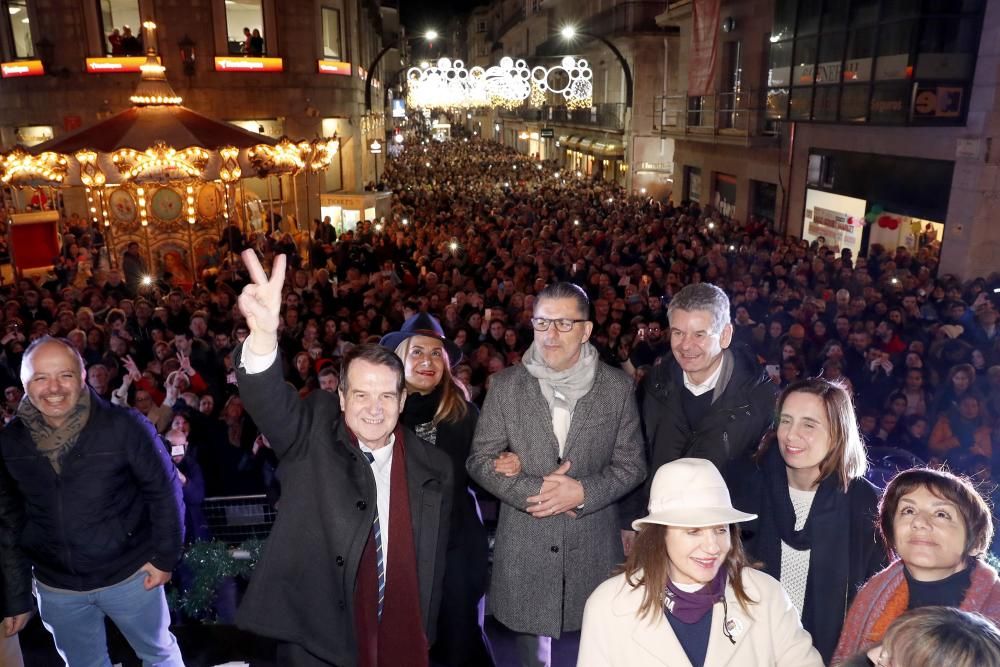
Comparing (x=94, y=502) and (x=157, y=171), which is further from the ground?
(x=157, y=171)

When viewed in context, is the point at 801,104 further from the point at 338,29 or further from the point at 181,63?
the point at 181,63

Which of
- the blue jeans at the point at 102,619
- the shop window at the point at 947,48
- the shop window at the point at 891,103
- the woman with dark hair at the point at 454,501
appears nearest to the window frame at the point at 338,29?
the shop window at the point at 891,103

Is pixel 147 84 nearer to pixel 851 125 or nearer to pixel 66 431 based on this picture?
pixel 66 431

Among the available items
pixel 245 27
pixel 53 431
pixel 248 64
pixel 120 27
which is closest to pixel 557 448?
pixel 53 431

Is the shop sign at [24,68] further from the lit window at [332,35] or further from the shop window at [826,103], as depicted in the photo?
the shop window at [826,103]

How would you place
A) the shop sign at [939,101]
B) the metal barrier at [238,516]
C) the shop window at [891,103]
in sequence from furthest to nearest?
1. the shop window at [891,103]
2. the shop sign at [939,101]
3. the metal barrier at [238,516]

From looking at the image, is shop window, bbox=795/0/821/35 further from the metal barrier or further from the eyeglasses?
the metal barrier

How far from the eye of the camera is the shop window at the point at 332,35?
79.4ft

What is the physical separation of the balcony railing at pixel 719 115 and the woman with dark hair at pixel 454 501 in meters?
20.5

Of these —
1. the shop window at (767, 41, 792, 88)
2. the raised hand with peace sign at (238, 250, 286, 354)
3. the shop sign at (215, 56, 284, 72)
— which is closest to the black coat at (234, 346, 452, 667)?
the raised hand with peace sign at (238, 250, 286, 354)

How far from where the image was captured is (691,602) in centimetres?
246

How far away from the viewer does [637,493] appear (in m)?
3.81

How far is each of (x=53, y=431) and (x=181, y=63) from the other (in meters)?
21.2

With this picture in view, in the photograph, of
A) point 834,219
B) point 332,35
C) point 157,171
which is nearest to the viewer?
point 157,171
